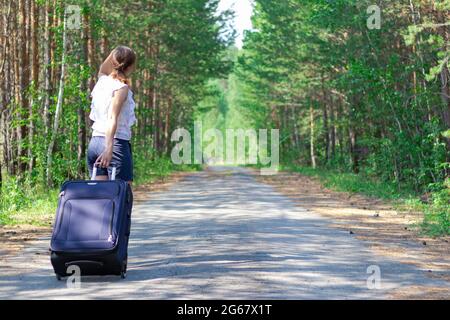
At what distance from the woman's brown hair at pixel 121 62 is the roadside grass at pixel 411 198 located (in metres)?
6.70

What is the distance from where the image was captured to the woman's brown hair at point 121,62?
8117 millimetres

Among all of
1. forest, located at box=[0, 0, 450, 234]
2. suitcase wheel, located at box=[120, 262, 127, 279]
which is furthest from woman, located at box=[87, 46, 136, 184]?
forest, located at box=[0, 0, 450, 234]

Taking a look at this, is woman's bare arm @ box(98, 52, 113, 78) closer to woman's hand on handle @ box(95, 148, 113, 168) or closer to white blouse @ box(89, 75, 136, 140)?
white blouse @ box(89, 75, 136, 140)

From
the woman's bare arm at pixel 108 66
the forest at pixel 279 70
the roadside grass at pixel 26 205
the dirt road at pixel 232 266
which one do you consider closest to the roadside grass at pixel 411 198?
the forest at pixel 279 70

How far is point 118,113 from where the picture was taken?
8008 millimetres

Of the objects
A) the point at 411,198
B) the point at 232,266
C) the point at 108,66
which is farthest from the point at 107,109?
the point at 411,198

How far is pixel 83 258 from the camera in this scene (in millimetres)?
7594

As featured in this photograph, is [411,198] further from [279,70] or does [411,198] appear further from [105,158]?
[279,70]

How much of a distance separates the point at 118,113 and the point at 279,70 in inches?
1586

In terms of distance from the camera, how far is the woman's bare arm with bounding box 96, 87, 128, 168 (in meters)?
7.94

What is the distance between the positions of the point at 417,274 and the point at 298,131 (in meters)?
52.6

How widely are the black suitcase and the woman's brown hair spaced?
3.58 ft
